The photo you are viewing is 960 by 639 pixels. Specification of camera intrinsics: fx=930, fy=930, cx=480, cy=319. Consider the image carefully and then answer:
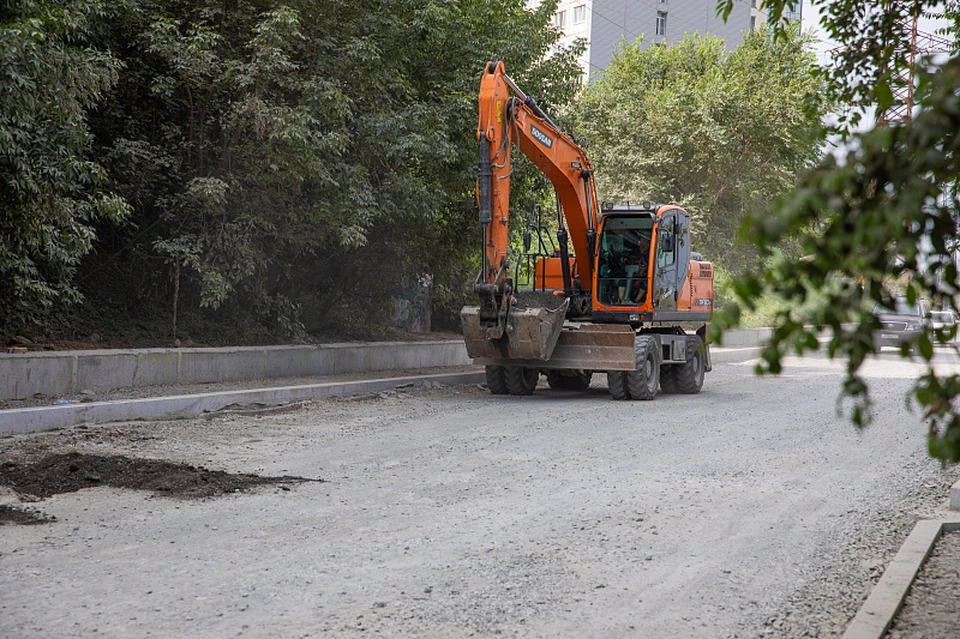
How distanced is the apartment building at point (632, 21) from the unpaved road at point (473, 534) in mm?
48097

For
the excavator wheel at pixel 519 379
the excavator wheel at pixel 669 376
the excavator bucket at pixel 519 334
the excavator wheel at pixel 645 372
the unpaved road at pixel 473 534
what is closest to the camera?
the unpaved road at pixel 473 534

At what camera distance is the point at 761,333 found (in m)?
35.3

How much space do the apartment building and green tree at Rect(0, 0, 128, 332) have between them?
4590cm

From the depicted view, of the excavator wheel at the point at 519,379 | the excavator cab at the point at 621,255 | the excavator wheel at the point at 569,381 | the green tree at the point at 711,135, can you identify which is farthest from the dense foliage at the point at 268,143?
the green tree at the point at 711,135

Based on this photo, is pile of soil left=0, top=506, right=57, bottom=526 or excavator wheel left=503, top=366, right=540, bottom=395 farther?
excavator wheel left=503, top=366, right=540, bottom=395

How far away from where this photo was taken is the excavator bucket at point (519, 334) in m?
14.3

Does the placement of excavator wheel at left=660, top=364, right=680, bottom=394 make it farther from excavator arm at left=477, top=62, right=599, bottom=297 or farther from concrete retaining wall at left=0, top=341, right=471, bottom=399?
concrete retaining wall at left=0, top=341, right=471, bottom=399

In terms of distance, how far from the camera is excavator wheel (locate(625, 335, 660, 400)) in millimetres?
15500

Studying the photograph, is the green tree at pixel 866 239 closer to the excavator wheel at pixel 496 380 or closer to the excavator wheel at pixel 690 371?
the excavator wheel at pixel 496 380

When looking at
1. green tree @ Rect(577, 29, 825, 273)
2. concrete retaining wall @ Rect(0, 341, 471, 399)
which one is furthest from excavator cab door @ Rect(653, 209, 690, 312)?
green tree @ Rect(577, 29, 825, 273)

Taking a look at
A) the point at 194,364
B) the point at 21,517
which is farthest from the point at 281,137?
the point at 21,517

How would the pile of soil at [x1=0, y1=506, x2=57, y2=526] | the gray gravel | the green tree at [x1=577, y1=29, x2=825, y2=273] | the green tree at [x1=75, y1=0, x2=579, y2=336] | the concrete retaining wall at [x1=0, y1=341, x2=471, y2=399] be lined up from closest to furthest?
the gray gravel < the pile of soil at [x1=0, y1=506, x2=57, y2=526] < the concrete retaining wall at [x1=0, y1=341, x2=471, y2=399] < the green tree at [x1=75, y1=0, x2=579, y2=336] < the green tree at [x1=577, y1=29, x2=825, y2=273]

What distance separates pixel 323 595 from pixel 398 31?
13342 millimetres

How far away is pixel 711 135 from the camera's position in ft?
108
